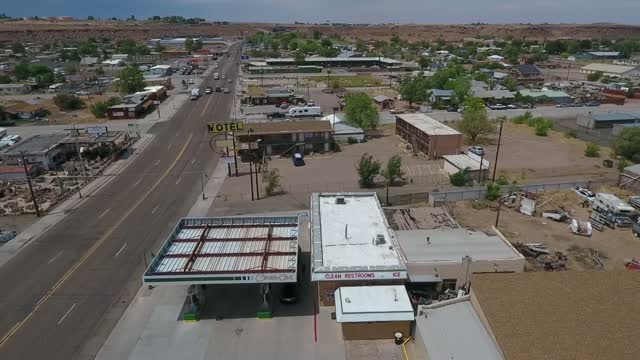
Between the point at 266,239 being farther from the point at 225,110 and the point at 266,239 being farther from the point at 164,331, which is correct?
the point at 225,110

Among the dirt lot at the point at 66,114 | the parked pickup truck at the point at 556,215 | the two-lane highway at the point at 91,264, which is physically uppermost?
the dirt lot at the point at 66,114

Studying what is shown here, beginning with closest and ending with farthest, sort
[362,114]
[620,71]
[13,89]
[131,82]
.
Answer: [362,114]
[131,82]
[13,89]
[620,71]

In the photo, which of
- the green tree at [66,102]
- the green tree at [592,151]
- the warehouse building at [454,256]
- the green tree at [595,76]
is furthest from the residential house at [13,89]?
the green tree at [595,76]

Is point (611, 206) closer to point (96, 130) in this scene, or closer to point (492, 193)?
point (492, 193)

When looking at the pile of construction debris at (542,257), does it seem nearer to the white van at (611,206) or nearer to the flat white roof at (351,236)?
the white van at (611,206)

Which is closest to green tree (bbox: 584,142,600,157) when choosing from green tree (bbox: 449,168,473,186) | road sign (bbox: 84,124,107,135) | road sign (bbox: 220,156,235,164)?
green tree (bbox: 449,168,473,186)

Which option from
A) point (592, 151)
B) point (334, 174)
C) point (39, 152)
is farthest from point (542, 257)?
point (39, 152)
